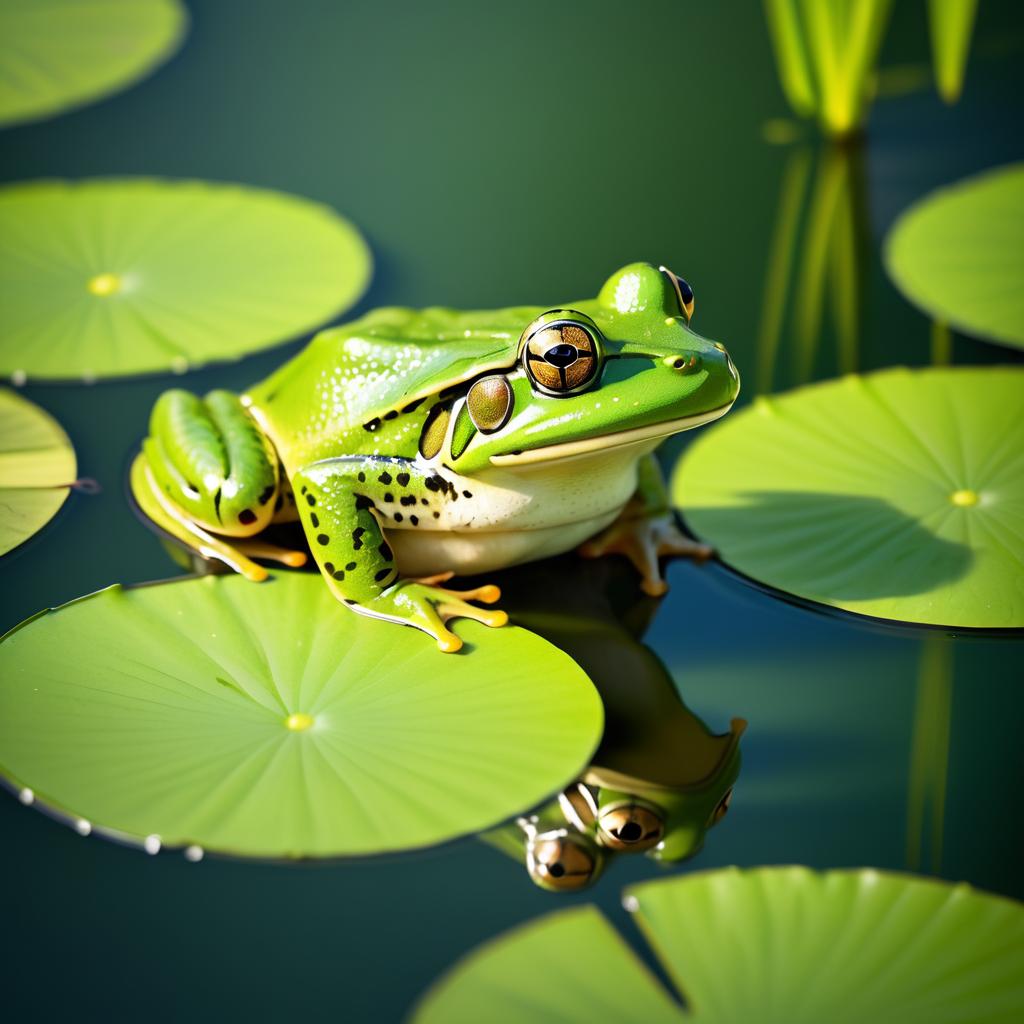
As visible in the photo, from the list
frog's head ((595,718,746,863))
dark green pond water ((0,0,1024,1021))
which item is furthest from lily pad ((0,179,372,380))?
frog's head ((595,718,746,863))

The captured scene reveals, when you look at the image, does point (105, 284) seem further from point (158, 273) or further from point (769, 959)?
point (769, 959)

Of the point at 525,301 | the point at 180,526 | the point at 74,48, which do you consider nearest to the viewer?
the point at 180,526

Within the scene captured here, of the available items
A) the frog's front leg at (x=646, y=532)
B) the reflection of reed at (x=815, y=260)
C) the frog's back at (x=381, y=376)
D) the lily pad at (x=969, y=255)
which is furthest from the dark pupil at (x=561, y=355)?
the lily pad at (x=969, y=255)

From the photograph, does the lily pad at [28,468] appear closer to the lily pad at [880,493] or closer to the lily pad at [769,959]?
the lily pad at [880,493]

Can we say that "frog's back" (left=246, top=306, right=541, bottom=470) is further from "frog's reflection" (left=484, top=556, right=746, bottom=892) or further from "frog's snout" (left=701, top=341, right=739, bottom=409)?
"frog's reflection" (left=484, top=556, right=746, bottom=892)

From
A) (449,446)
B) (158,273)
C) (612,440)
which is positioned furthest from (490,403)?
(158,273)
